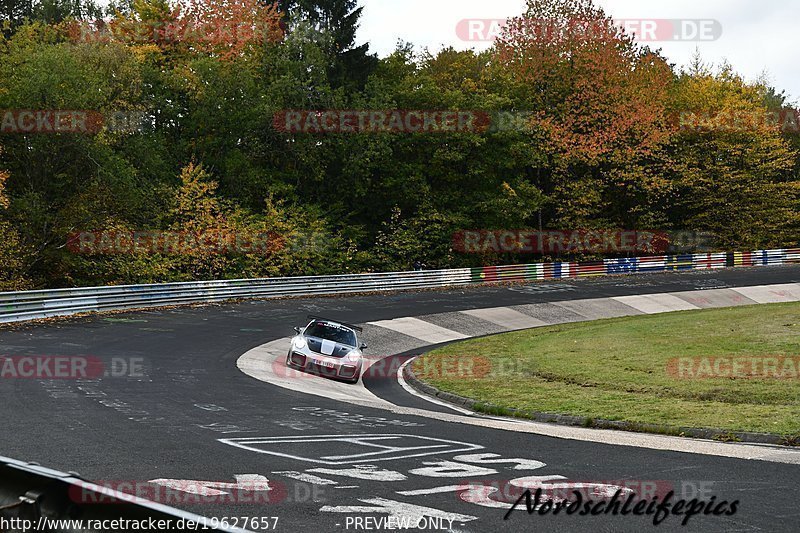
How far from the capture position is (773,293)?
46781 mm

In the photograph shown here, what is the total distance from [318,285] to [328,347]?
2075cm

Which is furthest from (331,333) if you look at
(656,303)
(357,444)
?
(656,303)

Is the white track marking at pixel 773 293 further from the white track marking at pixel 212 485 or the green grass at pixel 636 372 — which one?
the white track marking at pixel 212 485

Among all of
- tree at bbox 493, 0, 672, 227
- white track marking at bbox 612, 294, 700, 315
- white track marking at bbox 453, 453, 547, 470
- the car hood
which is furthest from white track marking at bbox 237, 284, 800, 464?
tree at bbox 493, 0, 672, 227

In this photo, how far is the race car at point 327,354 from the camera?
21.5 meters

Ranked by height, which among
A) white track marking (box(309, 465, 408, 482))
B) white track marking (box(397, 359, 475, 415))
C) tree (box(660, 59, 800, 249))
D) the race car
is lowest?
white track marking (box(397, 359, 475, 415))

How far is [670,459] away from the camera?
32.9 ft

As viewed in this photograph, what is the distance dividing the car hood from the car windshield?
0.17 meters

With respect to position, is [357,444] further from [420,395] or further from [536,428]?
[420,395]

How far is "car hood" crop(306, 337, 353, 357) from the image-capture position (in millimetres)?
21656

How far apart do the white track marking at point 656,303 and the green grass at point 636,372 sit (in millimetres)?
6352

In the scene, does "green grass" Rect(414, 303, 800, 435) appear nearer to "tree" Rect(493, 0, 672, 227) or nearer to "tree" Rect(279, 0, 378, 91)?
"tree" Rect(493, 0, 672, 227)

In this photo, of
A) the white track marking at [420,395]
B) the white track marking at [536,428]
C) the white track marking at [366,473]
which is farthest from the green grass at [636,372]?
the white track marking at [366,473]

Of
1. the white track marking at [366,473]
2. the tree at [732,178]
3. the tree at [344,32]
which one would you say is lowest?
the white track marking at [366,473]
